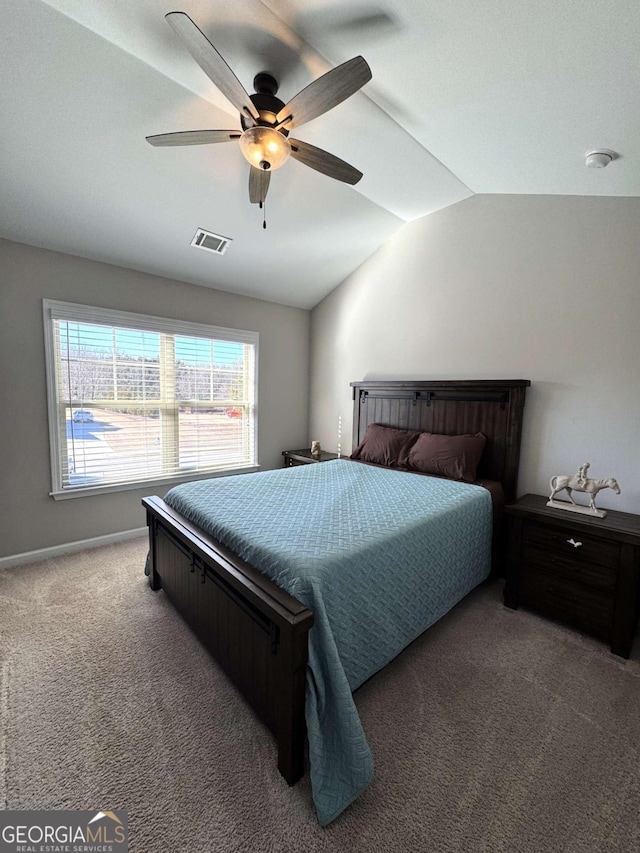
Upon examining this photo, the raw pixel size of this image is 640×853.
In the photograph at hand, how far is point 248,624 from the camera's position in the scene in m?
1.48

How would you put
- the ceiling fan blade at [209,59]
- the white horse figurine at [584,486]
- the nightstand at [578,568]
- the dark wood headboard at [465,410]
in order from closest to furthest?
the ceiling fan blade at [209,59] → the nightstand at [578,568] → the white horse figurine at [584,486] → the dark wood headboard at [465,410]

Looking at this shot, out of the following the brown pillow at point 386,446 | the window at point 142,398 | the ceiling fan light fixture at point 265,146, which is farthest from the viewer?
the brown pillow at point 386,446

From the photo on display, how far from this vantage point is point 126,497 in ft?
10.9

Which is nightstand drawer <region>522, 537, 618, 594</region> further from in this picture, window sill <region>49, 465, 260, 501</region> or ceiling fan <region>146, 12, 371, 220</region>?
window sill <region>49, 465, 260, 501</region>

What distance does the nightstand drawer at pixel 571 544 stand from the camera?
78.2 inches

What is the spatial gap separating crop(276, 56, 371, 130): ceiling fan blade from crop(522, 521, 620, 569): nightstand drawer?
8.05 ft

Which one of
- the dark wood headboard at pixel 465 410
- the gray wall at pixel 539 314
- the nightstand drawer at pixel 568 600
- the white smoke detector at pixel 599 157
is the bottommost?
the nightstand drawer at pixel 568 600

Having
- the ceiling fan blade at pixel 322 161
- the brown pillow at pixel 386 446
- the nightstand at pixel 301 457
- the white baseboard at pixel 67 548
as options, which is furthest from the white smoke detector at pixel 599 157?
the white baseboard at pixel 67 548

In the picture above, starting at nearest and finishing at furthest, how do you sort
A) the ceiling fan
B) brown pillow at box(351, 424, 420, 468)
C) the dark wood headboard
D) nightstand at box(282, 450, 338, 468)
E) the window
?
the ceiling fan → the dark wood headboard → the window → brown pillow at box(351, 424, 420, 468) → nightstand at box(282, 450, 338, 468)

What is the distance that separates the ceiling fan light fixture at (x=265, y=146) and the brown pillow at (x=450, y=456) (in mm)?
2278

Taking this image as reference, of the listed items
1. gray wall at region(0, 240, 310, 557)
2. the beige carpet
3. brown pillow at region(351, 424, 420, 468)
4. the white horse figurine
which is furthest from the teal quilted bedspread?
gray wall at region(0, 240, 310, 557)

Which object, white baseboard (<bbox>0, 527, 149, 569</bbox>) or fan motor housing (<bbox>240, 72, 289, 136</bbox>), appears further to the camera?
white baseboard (<bbox>0, 527, 149, 569</bbox>)

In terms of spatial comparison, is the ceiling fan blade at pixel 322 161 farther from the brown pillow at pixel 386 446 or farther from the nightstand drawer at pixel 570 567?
the nightstand drawer at pixel 570 567

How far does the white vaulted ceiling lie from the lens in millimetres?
1335
